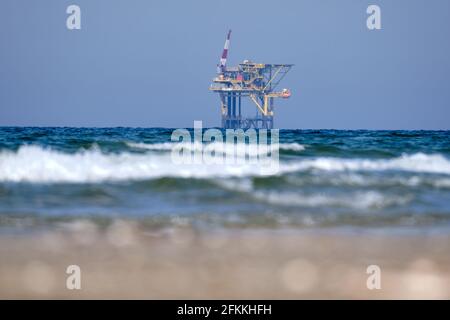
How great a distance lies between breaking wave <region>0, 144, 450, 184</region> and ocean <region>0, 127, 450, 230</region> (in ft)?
0.08

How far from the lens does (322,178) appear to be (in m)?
13.3

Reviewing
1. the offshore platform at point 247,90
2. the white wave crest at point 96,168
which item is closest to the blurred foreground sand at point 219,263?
the white wave crest at point 96,168

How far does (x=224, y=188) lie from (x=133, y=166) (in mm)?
3311

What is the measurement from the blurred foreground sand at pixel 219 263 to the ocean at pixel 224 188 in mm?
738

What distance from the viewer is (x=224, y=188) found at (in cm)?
1195

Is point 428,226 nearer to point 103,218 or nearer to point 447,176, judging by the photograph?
point 103,218

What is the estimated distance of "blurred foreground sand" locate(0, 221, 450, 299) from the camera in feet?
19.1

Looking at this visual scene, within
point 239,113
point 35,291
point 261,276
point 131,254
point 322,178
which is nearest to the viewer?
point 35,291

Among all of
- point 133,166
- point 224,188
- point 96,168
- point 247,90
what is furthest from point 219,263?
point 247,90

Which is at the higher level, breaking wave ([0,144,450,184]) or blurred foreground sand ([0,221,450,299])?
breaking wave ([0,144,450,184])

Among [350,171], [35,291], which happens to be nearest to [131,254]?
[35,291]

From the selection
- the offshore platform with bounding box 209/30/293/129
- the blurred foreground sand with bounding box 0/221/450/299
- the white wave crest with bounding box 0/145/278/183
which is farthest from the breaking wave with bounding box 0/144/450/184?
the offshore platform with bounding box 209/30/293/129

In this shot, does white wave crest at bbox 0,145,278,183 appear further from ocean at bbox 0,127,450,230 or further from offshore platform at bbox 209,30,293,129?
offshore platform at bbox 209,30,293,129

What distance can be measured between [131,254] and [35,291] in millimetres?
1420
